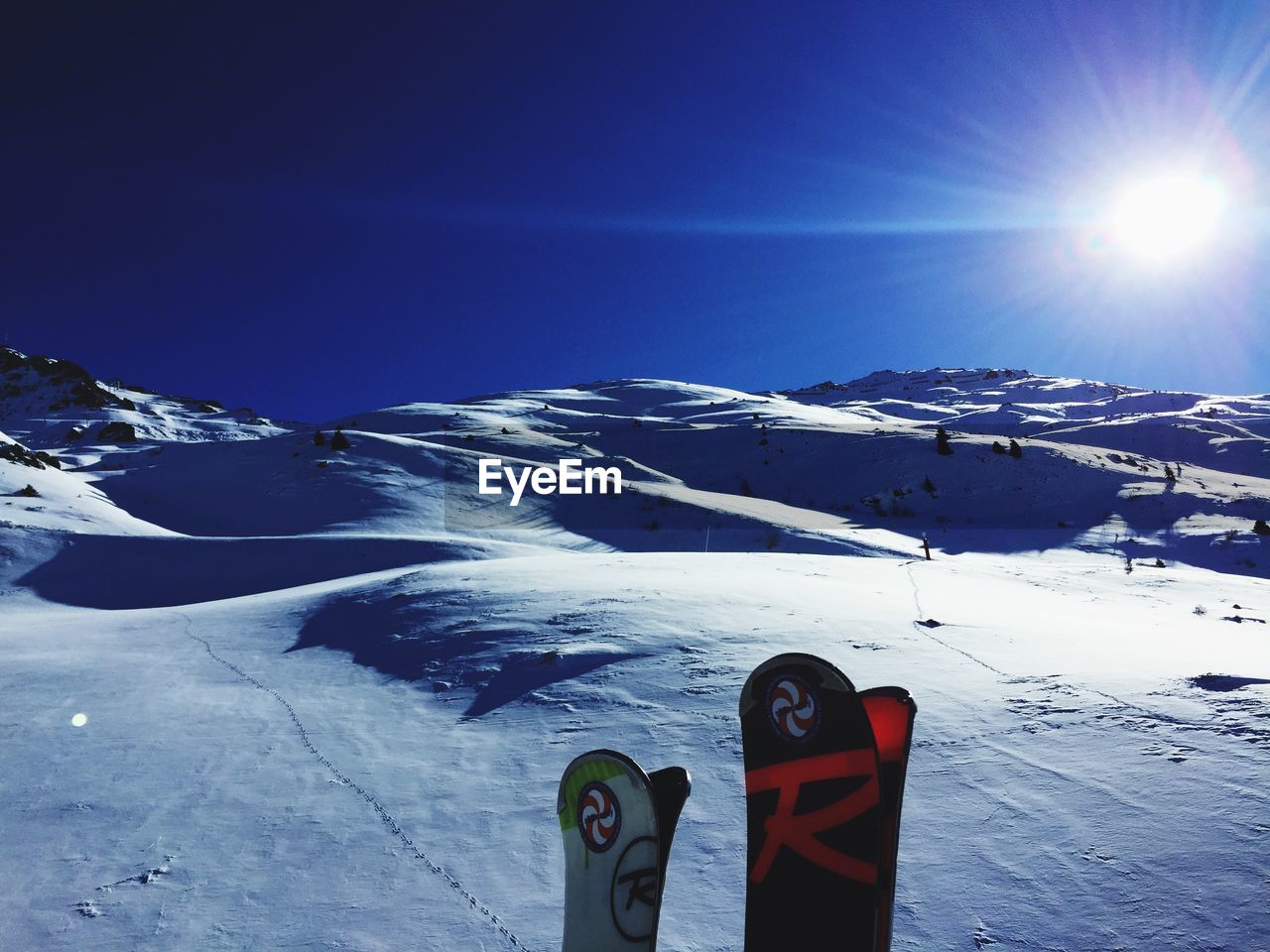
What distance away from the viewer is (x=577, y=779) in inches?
119

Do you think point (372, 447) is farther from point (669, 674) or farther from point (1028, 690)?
point (1028, 690)

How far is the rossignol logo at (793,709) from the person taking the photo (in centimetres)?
277

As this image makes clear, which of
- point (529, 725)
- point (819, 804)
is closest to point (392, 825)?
point (529, 725)

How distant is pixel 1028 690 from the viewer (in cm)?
509

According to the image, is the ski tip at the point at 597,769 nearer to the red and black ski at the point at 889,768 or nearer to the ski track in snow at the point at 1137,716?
the red and black ski at the point at 889,768

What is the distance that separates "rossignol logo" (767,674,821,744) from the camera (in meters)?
2.77

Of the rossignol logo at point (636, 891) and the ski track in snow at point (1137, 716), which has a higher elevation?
the ski track in snow at point (1137, 716)

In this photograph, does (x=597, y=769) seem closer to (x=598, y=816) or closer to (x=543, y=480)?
(x=598, y=816)

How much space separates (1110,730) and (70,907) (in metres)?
6.09

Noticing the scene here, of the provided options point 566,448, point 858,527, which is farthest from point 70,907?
point 566,448

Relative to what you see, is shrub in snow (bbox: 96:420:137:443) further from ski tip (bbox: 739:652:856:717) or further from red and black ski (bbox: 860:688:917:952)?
red and black ski (bbox: 860:688:917:952)

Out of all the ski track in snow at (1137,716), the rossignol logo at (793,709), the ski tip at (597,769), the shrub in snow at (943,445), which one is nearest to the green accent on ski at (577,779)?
the ski tip at (597,769)

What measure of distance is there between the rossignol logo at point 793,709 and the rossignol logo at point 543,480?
20.8 meters

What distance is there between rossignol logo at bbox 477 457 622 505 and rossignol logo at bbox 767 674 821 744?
2080 cm
